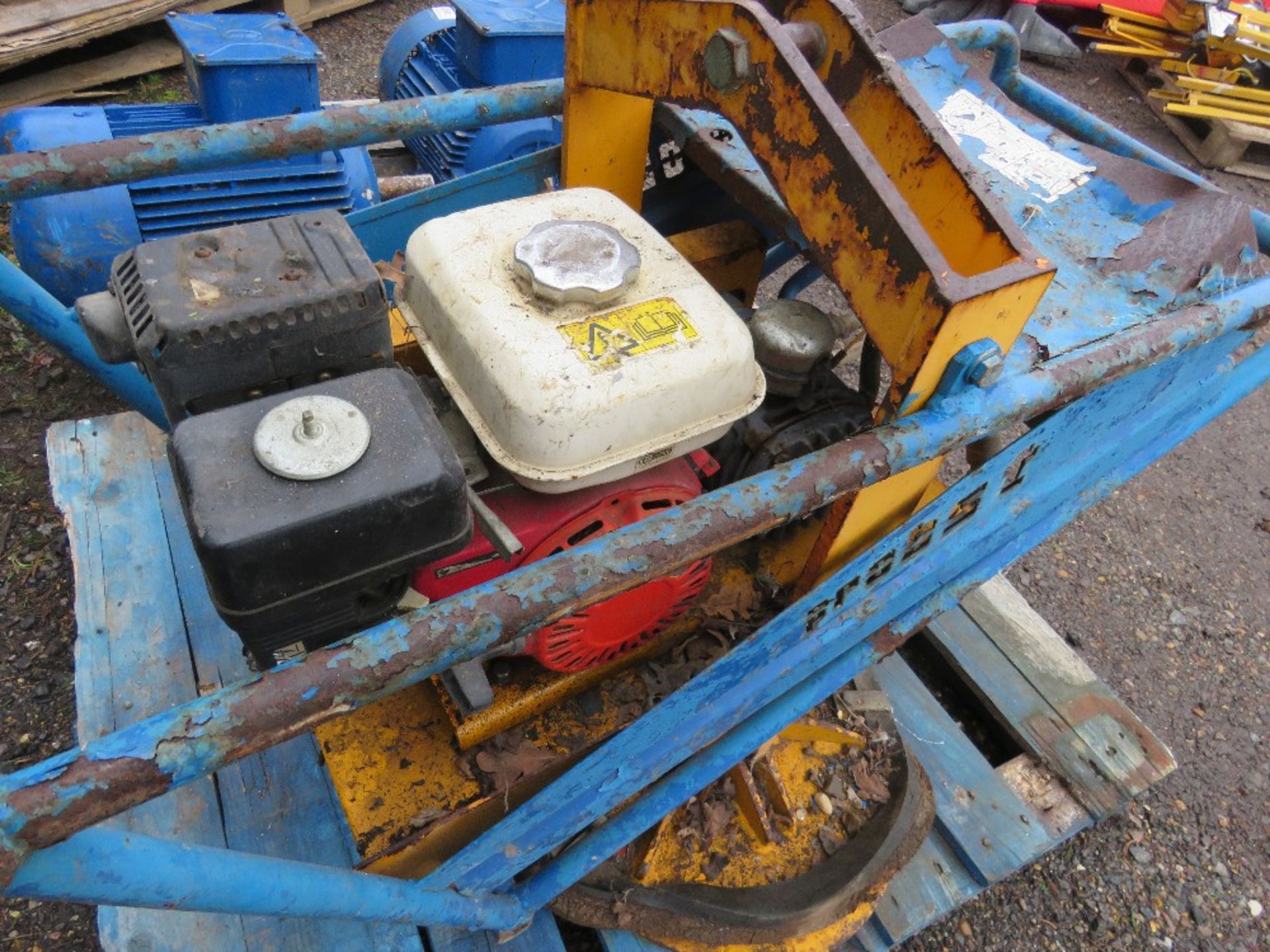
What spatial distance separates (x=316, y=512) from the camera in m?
0.91

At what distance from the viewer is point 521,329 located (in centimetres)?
114

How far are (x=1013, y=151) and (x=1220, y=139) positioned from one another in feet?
13.0

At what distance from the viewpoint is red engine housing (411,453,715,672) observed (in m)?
1.22

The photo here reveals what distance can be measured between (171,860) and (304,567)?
0.30 metres

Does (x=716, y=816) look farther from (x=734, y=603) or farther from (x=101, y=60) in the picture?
(x=101, y=60)

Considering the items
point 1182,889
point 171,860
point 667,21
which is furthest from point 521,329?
point 1182,889

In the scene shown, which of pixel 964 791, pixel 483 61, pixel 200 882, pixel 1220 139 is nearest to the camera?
pixel 200 882

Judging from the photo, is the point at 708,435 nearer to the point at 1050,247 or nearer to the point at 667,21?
the point at 667,21

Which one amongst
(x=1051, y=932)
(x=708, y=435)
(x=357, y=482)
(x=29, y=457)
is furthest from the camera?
(x=29, y=457)

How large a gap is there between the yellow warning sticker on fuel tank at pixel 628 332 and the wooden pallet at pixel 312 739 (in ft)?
3.03

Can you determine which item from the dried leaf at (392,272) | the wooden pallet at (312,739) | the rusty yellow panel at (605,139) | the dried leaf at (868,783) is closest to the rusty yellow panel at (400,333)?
the dried leaf at (392,272)

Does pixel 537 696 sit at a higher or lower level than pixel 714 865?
higher

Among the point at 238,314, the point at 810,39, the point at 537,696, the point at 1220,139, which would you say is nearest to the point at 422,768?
the point at 537,696

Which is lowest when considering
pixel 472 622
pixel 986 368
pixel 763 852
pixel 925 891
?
pixel 925 891
